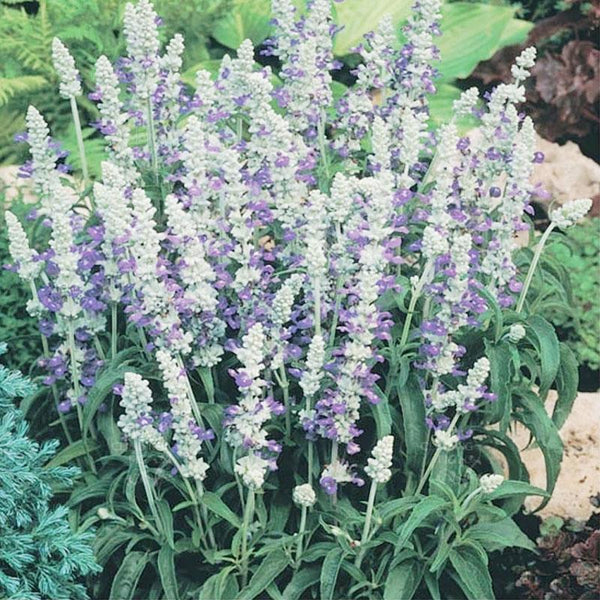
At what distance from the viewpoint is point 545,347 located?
157 inches

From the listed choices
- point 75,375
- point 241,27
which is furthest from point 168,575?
point 241,27

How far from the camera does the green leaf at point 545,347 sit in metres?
3.96

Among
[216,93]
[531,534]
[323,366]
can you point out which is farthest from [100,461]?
[531,534]

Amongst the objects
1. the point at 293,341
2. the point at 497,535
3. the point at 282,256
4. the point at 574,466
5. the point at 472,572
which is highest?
the point at 282,256

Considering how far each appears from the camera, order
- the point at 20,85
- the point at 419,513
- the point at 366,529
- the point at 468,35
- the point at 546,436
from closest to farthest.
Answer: the point at 419,513 < the point at 366,529 < the point at 546,436 < the point at 20,85 < the point at 468,35

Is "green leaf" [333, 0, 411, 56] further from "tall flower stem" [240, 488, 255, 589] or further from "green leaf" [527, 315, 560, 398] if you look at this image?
"tall flower stem" [240, 488, 255, 589]

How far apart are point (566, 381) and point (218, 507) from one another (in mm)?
1407

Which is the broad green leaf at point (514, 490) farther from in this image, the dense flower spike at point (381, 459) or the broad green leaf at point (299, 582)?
the broad green leaf at point (299, 582)

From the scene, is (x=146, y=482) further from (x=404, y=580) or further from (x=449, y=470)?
(x=449, y=470)

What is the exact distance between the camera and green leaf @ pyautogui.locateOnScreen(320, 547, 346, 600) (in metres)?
3.79

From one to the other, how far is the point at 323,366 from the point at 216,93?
49.6 inches

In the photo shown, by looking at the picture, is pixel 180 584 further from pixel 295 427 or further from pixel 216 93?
pixel 216 93

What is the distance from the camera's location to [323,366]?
3.78 m

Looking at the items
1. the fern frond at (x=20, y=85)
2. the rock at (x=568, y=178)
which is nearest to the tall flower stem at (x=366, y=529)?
the rock at (x=568, y=178)
